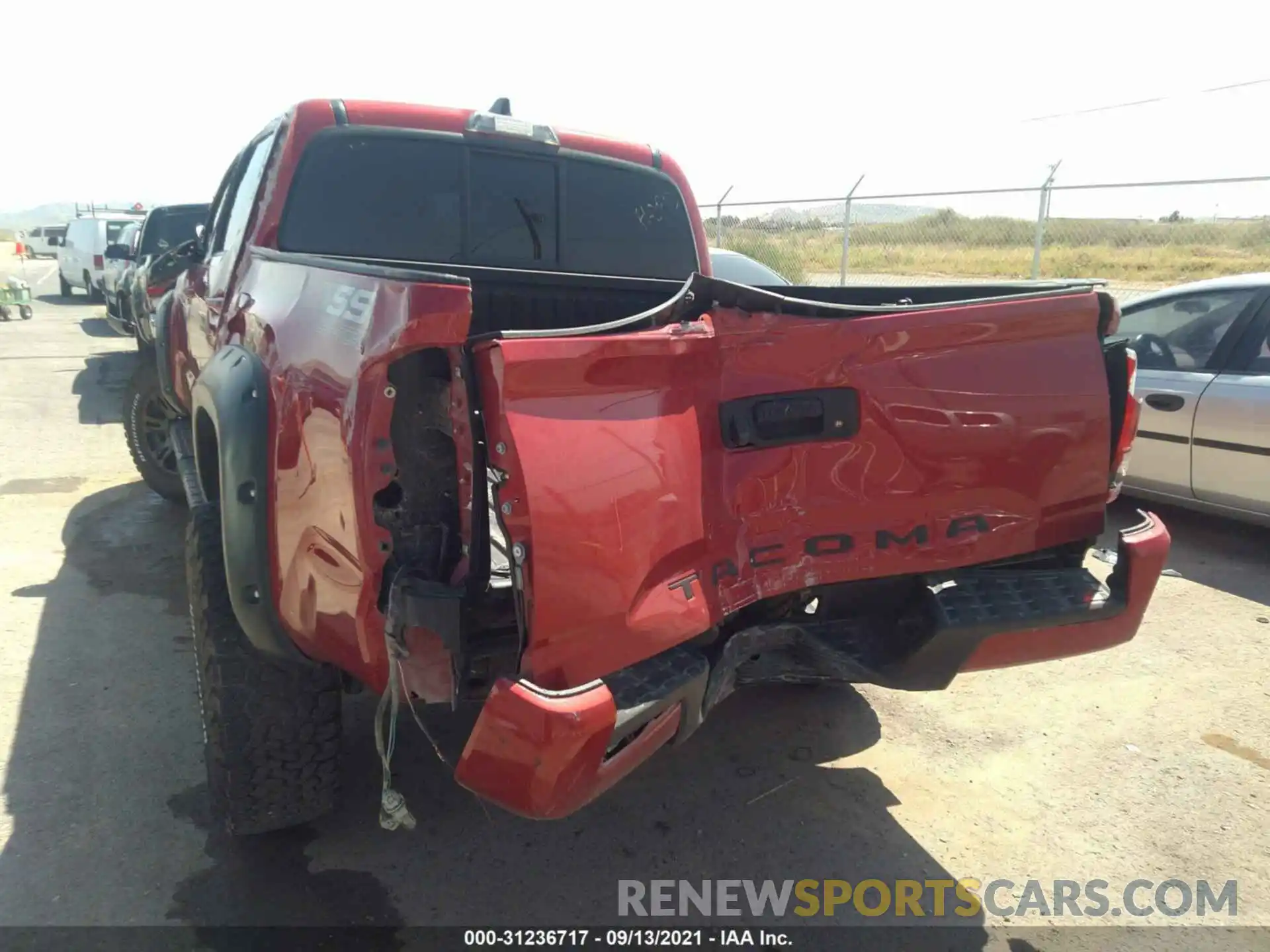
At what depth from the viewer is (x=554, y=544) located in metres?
1.92

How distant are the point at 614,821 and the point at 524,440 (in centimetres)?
168

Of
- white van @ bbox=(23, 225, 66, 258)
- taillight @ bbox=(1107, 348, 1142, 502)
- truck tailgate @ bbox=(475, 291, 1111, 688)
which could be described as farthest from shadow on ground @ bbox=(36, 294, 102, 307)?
taillight @ bbox=(1107, 348, 1142, 502)

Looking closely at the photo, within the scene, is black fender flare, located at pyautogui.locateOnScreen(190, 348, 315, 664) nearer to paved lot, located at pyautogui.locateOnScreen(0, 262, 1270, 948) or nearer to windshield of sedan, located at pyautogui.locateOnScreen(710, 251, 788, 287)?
paved lot, located at pyautogui.locateOnScreen(0, 262, 1270, 948)

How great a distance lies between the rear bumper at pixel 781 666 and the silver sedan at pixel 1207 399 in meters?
2.99

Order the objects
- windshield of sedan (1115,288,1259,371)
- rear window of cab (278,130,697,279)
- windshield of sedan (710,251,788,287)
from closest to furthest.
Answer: rear window of cab (278,130,697,279) < windshield of sedan (1115,288,1259,371) < windshield of sedan (710,251,788,287)

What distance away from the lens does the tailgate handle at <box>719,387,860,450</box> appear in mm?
2246

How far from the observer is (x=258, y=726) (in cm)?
260

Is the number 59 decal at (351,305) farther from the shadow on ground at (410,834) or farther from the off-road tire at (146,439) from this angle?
the off-road tire at (146,439)

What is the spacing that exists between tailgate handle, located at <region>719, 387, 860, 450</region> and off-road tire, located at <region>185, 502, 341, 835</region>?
1325mm

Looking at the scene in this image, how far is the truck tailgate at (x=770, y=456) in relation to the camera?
6.38 ft

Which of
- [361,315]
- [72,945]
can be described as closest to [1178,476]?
[361,315]

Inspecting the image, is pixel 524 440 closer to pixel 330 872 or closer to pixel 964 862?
pixel 330 872

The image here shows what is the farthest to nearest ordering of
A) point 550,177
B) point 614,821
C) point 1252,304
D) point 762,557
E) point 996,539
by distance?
point 1252,304 → point 550,177 → point 614,821 → point 996,539 → point 762,557

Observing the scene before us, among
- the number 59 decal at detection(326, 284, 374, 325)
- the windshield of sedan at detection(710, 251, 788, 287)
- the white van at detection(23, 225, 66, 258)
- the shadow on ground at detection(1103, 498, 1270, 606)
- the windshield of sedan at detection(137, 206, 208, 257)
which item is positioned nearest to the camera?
the number 59 decal at detection(326, 284, 374, 325)
